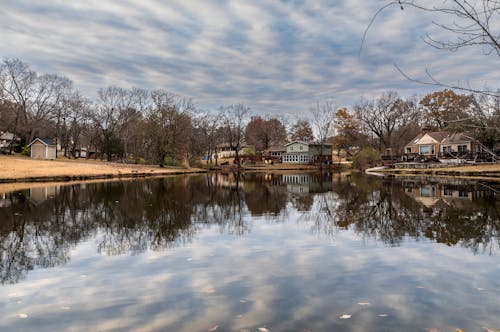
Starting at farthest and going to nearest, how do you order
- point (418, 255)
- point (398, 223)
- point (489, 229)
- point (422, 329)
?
point (398, 223) → point (489, 229) → point (418, 255) → point (422, 329)

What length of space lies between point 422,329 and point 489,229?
9360 millimetres

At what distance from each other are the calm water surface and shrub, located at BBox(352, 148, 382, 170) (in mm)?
58457

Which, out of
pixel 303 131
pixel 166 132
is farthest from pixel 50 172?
pixel 303 131

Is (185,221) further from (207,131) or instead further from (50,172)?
(207,131)

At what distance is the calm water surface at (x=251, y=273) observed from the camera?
5664 millimetres

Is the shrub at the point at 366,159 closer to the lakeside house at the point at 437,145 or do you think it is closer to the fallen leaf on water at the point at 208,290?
the lakeside house at the point at 437,145

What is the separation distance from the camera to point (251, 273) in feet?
26.3

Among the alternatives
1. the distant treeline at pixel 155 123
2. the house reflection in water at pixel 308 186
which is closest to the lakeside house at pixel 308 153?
the distant treeline at pixel 155 123

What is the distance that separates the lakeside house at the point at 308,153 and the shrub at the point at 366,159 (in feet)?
53.5

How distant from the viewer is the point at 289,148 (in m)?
96.1

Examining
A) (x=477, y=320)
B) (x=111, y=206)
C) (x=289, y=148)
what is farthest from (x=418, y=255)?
(x=289, y=148)

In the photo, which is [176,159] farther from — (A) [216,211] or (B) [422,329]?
(B) [422,329]

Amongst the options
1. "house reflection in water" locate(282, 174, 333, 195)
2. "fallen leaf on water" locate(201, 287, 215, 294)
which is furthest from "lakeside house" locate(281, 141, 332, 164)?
"fallen leaf on water" locate(201, 287, 215, 294)

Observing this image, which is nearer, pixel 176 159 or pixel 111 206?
pixel 111 206
